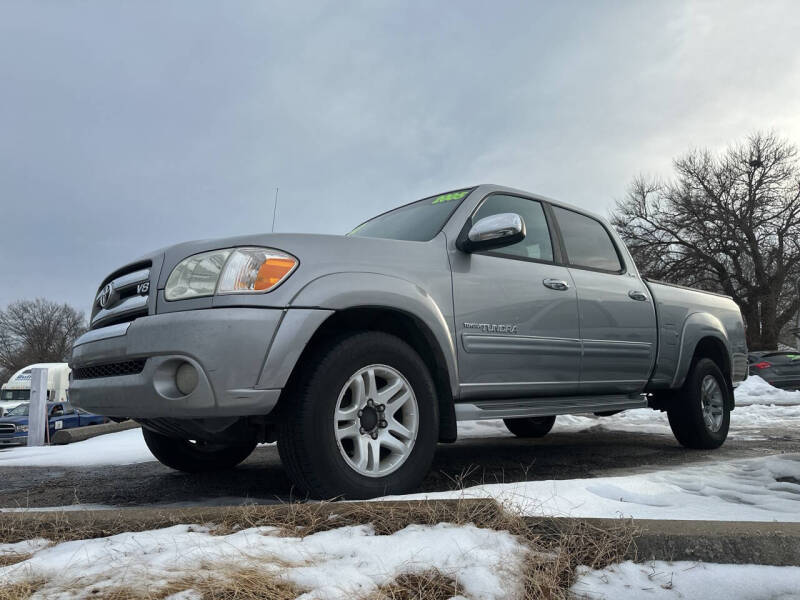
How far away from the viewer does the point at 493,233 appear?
10.7 ft

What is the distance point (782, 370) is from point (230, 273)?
15.6 metres

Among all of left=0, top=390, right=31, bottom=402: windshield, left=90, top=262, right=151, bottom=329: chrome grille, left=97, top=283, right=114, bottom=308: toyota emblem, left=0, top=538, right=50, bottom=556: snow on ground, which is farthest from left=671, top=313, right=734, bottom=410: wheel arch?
left=0, top=390, right=31, bottom=402: windshield

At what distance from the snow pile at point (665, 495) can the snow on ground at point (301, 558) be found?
0.36 meters

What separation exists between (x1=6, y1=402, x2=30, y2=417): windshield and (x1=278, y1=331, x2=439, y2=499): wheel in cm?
1556

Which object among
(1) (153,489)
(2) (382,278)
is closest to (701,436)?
(2) (382,278)

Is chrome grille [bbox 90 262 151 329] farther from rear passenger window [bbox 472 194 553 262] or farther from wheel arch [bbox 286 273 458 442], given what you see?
rear passenger window [bbox 472 194 553 262]

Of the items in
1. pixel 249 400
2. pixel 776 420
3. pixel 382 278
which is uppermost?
pixel 382 278

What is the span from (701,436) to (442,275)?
3065 mm

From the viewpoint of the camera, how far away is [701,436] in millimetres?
4934

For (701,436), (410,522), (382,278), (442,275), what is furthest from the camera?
(701,436)

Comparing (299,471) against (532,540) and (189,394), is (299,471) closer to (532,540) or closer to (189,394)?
(189,394)

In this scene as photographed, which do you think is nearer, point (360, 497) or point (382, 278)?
point (360, 497)

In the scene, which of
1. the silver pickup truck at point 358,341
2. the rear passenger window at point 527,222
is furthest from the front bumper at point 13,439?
the rear passenger window at point 527,222

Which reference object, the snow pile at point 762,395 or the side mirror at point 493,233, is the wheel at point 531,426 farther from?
the snow pile at point 762,395
